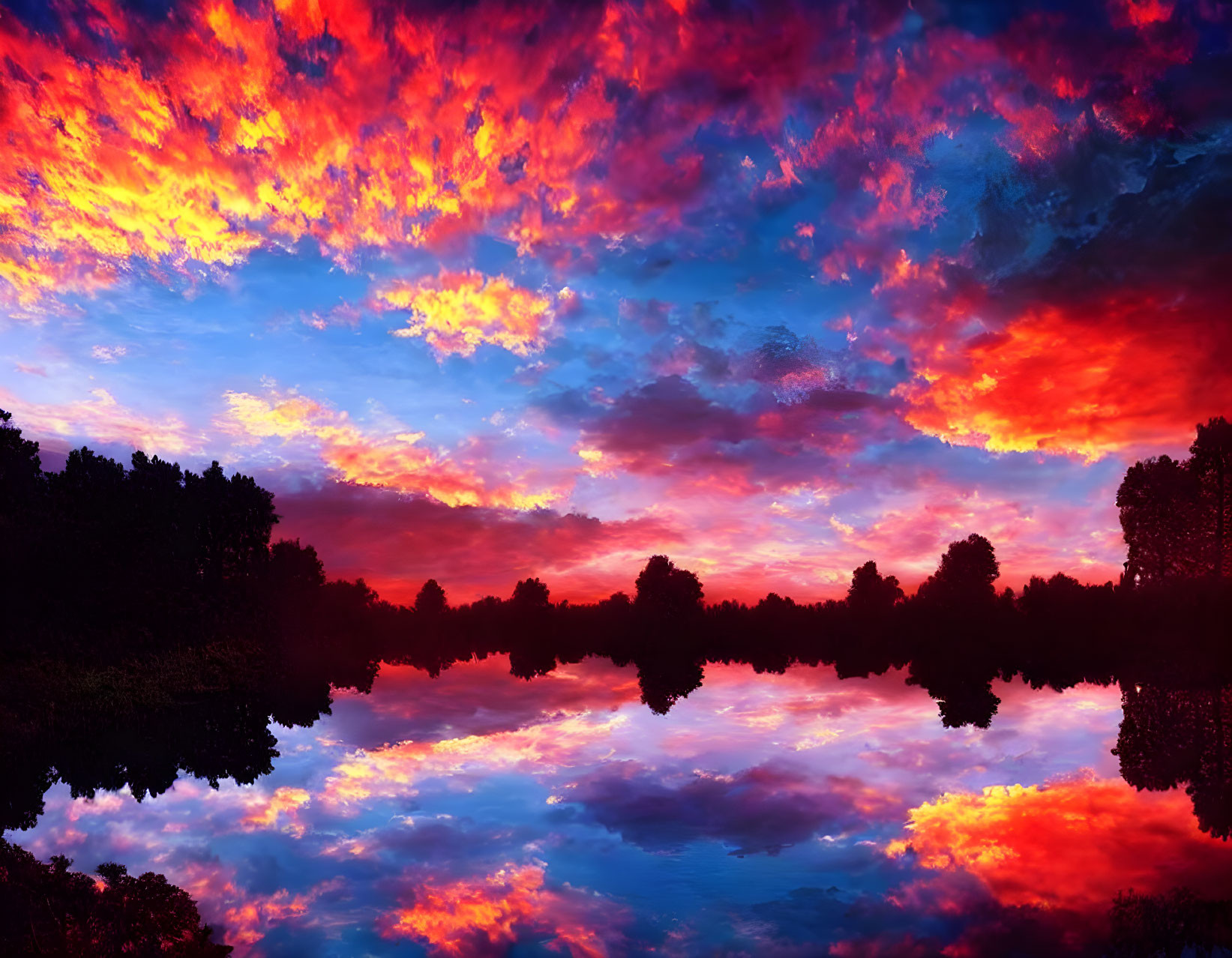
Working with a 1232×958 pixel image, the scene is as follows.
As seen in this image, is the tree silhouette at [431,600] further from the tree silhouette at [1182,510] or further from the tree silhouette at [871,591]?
the tree silhouette at [1182,510]

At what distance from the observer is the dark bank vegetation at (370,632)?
23094 mm

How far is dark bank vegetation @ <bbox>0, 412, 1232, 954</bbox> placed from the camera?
75.8ft

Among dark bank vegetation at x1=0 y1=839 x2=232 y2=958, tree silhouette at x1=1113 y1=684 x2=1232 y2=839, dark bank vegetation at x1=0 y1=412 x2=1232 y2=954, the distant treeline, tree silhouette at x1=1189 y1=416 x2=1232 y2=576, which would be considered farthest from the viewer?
tree silhouette at x1=1189 y1=416 x2=1232 y2=576

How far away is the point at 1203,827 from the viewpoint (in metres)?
14.6

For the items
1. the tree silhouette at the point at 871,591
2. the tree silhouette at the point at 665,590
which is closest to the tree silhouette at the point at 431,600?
the tree silhouette at the point at 665,590

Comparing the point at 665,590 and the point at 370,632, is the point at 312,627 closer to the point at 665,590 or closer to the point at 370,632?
the point at 370,632

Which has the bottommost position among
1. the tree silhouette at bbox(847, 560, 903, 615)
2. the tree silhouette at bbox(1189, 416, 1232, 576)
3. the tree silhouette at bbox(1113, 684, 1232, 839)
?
the tree silhouette at bbox(1113, 684, 1232, 839)

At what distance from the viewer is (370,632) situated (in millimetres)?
77250

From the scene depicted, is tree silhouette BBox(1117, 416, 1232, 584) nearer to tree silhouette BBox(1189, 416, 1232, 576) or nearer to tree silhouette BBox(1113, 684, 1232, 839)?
tree silhouette BBox(1189, 416, 1232, 576)

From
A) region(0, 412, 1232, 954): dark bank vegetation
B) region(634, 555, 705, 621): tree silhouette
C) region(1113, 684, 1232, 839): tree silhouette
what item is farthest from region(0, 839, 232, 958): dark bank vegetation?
region(634, 555, 705, 621): tree silhouette

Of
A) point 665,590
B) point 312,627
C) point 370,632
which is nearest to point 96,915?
point 312,627

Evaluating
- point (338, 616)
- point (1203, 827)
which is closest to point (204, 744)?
point (1203, 827)

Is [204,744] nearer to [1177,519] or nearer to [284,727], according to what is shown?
[284,727]

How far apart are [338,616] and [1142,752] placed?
2572 inches
